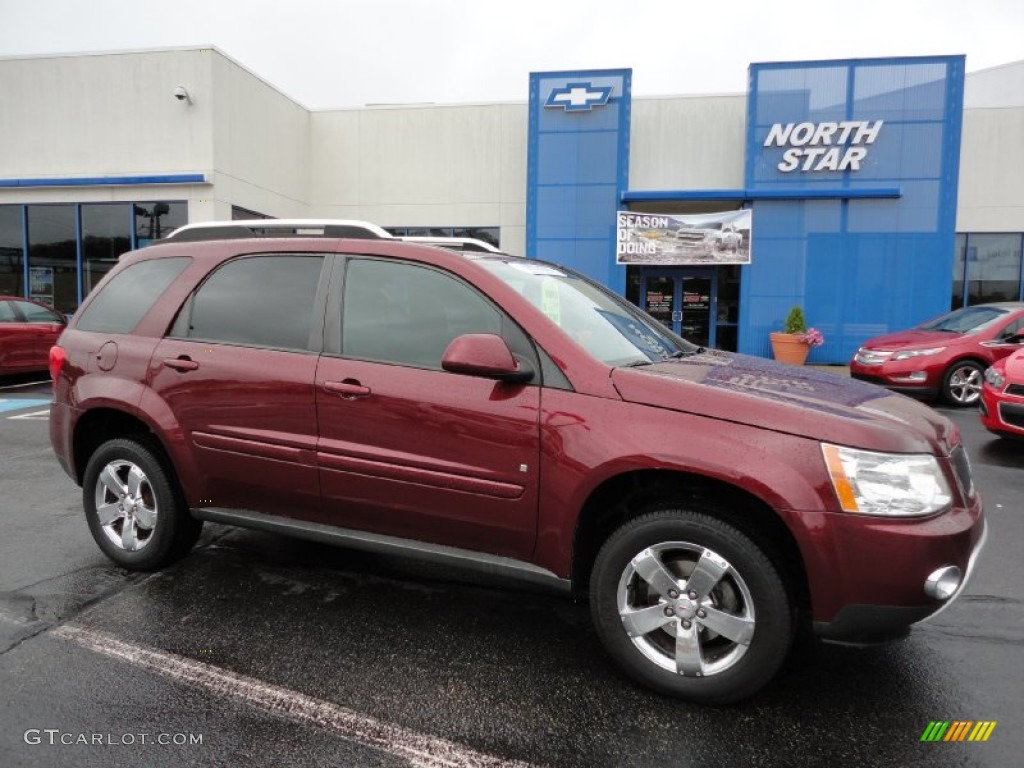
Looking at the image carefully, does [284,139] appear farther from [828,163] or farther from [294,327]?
[294,327]

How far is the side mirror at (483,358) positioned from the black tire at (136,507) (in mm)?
1953

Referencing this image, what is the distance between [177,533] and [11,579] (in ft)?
3.02

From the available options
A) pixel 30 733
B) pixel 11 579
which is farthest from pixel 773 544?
pixel 11 579

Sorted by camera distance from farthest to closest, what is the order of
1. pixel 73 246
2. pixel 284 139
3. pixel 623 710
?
pixel 284 139
pixel 73 246
pixel 623 710

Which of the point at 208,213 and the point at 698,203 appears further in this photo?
the point at 698,203

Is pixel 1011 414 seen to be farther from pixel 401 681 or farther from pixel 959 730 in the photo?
pixel 401 681

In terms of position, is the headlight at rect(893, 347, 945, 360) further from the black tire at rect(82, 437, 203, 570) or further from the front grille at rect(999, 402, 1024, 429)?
the black tire at rect(82, 437, 203, 570)

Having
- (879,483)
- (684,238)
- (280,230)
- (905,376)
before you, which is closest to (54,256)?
(684,238)

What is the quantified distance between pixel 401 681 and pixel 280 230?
243cm

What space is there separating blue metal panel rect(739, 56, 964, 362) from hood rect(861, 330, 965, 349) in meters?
5.33

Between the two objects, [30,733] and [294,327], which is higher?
[294,327]

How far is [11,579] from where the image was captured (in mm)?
3814

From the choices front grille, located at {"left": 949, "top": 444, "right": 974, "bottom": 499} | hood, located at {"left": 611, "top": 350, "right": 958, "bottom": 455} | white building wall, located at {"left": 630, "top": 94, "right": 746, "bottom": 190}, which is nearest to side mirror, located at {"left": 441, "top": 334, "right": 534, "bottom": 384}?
hood, located at {"left": 611, "top": 350, "right": 958, "bottom": 455}

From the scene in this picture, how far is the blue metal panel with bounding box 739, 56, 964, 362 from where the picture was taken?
1582 centimetres
